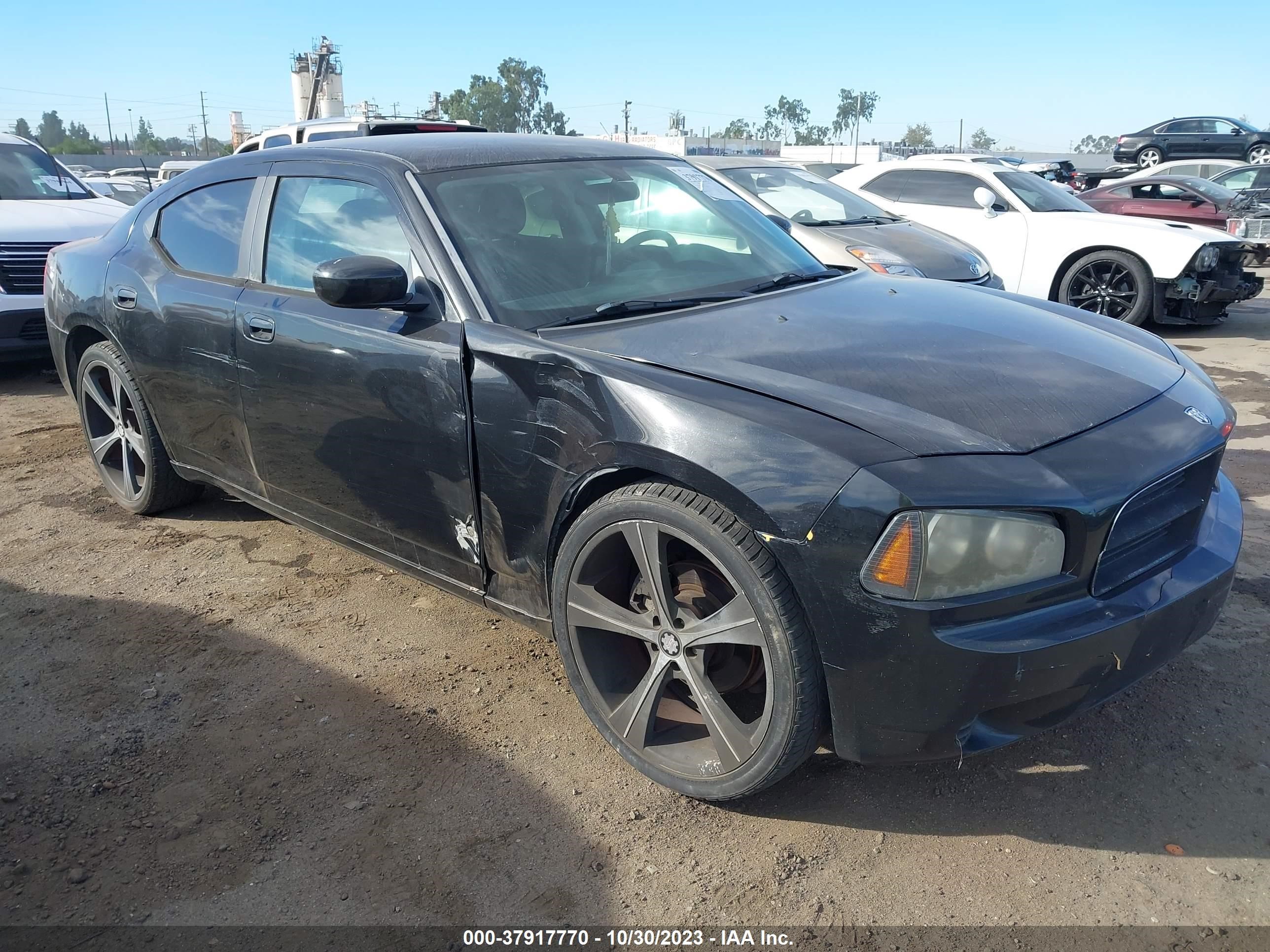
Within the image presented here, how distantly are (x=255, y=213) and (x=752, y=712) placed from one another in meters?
2.60

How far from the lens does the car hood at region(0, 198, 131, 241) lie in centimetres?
750

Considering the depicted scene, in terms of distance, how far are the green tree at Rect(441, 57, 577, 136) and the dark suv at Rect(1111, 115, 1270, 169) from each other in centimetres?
10144

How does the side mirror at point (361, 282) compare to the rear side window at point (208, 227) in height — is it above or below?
below

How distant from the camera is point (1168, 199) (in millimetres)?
14055

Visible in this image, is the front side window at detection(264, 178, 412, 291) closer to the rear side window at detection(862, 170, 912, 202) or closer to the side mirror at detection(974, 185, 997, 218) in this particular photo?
the side mirror at detection(974, 185, 997, 218)

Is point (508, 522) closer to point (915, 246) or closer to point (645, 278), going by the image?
point (645, 278)

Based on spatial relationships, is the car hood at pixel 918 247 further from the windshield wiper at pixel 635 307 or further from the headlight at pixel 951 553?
the headlight at pixel 951 553

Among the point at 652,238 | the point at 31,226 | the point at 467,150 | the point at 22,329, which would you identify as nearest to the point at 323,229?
the point at 467,150

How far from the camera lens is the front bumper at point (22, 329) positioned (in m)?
7.27

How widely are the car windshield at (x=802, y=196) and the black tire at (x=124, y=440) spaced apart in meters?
5.45

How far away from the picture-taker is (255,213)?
12.1 ft

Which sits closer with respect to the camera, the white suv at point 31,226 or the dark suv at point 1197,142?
the white suv at point 31,226

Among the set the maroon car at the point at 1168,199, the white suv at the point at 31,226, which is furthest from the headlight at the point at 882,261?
the maroon car at the point at 1168,199

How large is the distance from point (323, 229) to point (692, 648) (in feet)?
6.56
